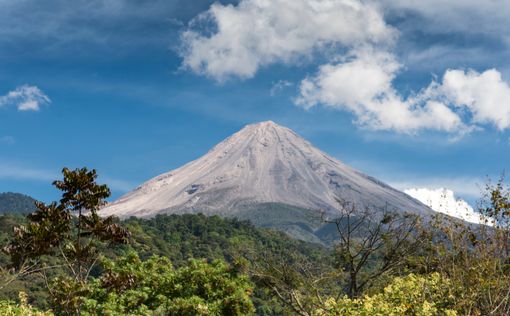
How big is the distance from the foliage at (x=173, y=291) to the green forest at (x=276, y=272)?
1.7 inches

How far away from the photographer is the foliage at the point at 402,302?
12258 mm

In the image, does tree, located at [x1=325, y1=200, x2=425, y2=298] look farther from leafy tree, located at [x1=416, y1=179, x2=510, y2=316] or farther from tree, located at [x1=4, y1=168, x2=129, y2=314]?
tree, located at [x1=4, y1=168, x2=129, y2=314]

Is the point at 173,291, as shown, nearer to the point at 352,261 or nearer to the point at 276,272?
the point at 276,272

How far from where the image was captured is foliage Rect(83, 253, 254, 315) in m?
21.2

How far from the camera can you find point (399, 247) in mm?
24359

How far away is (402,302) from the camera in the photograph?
44.0ft

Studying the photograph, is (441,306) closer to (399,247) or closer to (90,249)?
(399,247)

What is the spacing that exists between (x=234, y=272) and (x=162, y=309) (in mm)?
4249

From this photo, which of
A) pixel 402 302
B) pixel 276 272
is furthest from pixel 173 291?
pixel 402 302

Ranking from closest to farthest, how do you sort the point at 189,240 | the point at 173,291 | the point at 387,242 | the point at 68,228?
the point at 68,228 < the point at 173,291 < the point at 387,242 < the point at 189,240

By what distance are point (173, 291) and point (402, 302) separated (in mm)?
12618

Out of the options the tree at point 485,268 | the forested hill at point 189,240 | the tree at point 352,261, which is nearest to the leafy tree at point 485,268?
the tree at point 485,268

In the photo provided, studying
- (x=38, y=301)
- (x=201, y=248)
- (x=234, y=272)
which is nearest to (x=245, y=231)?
(x=201, y=248)

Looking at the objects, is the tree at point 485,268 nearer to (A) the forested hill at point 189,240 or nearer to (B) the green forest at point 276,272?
(B) the green forest at point 276,272
